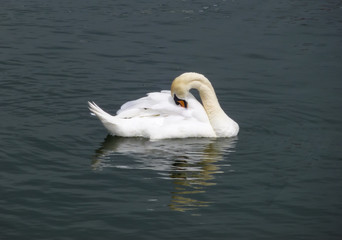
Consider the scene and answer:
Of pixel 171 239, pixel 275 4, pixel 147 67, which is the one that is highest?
pixel 275 4

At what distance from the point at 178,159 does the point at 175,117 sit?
52.1 inches

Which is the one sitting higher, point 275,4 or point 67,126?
point 275,4

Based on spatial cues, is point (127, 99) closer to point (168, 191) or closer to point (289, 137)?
point (289, 137)

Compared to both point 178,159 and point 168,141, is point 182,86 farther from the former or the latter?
point 178,159

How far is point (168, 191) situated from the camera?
9570 mm

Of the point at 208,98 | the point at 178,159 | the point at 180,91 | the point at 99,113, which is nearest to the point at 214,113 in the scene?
the point at 208,98

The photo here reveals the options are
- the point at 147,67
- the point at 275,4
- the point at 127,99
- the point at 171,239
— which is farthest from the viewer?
the point at 275,4

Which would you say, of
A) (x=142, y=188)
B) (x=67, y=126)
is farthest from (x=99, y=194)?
(x=67, y=126)

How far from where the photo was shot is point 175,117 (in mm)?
11984

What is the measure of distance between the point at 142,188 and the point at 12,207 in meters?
1.69

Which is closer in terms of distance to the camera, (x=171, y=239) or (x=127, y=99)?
(x=171, y=239)

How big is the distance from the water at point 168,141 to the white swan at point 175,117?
20 cm

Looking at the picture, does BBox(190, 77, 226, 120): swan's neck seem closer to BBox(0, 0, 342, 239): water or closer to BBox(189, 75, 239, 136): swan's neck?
Result: BBox(189, 75, 239, 136): swan's neck

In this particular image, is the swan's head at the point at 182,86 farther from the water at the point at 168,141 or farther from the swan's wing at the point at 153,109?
the water at the point at 168,141
